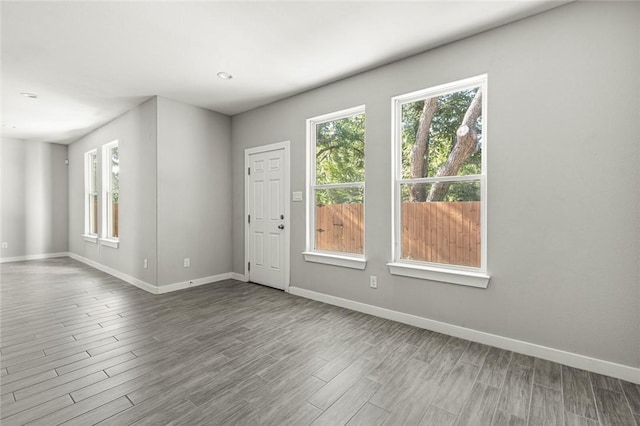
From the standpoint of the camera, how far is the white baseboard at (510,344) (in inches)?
83.5

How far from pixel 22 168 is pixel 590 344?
10180mm

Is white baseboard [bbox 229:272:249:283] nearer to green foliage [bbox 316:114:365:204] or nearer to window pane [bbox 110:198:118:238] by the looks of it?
green foliage [bbox 316:114:365:204]

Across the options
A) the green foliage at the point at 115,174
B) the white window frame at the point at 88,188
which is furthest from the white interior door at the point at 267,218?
the white window frame at the point at 88,188

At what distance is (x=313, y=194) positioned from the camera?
4043 mm

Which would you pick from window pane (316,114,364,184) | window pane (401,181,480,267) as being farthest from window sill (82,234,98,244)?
window pane (401,181,480,267)

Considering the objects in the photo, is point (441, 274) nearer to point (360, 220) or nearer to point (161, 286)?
point (360, 220)

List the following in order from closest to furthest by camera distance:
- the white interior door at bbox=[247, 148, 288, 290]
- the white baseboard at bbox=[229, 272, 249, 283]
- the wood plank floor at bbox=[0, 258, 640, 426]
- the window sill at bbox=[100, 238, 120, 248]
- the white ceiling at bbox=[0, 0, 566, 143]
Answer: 1. the wood plank floor at bbox=[0, 258, 640, 426]
2. the white ceiling at bbox=[0, 0, 566, 143]
3. the white interior door at bbox=[247, 148, 288, 290]
4. the white baseboard at bbox=[229, 272, 249, 283]
5. the window sill at bbox=[100, 238, 120, 248]

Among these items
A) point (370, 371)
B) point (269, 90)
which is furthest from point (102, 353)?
point (269, 90)

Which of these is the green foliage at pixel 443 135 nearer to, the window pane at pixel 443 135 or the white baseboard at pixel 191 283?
the window pane at pixel 443 135

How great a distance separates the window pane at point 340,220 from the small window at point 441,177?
0.52 meters

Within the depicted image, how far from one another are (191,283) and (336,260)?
7.90ft

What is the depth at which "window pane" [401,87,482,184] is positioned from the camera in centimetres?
280

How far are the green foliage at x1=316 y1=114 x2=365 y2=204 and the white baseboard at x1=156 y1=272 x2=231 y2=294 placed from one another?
2255 millimetres

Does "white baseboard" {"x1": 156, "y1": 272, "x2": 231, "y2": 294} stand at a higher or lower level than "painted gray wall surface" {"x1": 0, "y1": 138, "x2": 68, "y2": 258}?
lower
